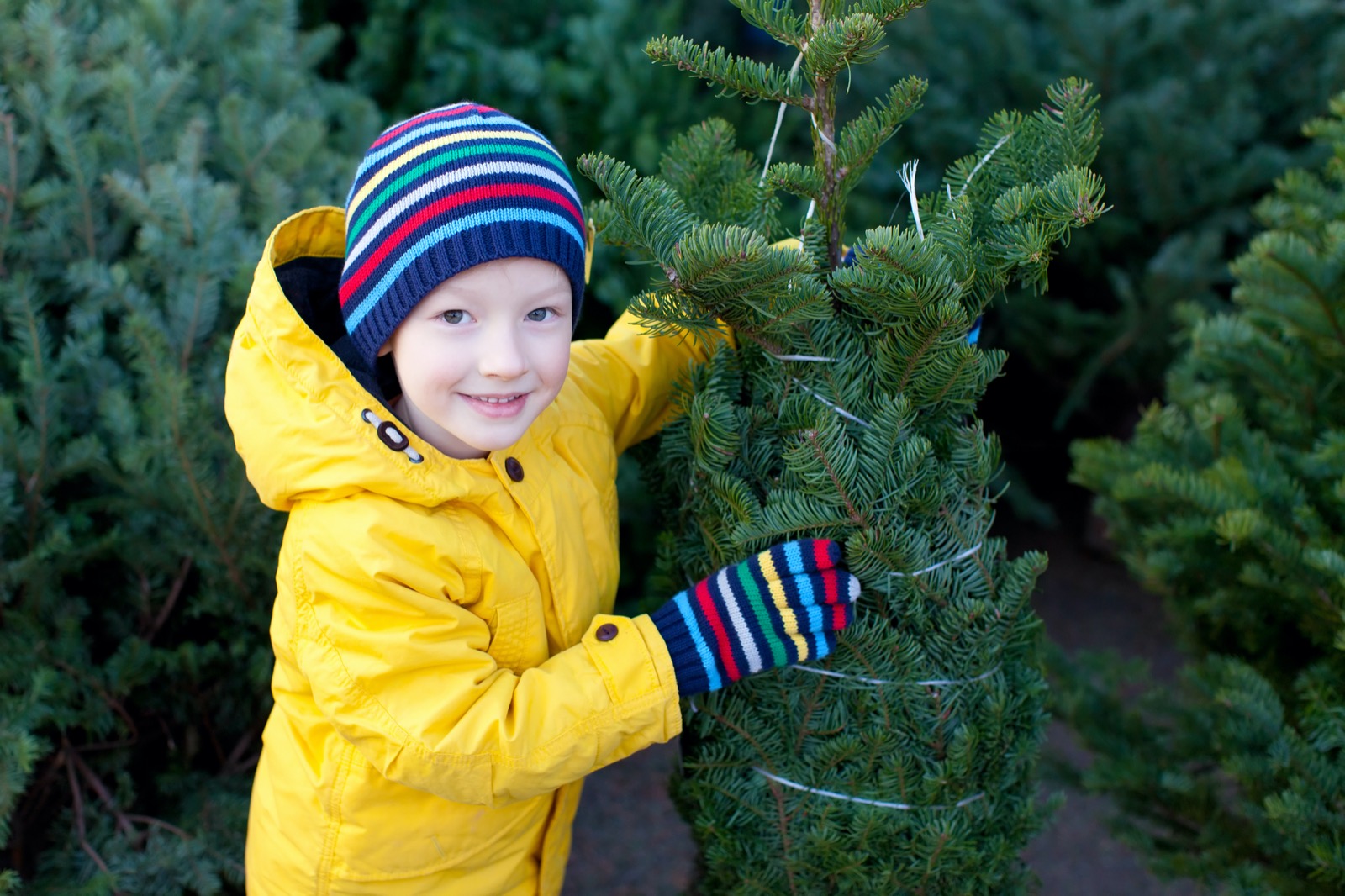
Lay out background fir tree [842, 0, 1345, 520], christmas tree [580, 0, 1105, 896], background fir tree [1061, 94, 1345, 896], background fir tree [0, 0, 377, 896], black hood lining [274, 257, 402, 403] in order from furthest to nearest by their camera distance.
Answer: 1. background fir tree [842, 0, 1345, 520]
2. background fir tree [0, 0, 377, 896]
3. background fir tree [1061, 94, 1345, 896]
4. black hood lining [274, 257, 402, 403]
5. christmas tree [580, 0, 1105, 896]

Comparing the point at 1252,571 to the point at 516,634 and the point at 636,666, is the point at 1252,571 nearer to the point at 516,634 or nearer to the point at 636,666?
the point at 636,666

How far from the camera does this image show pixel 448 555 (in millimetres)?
1545

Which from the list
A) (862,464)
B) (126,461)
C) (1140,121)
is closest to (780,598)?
(862,464)

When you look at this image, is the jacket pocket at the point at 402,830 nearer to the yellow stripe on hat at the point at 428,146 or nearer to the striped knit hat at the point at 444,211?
the striped knit hat at the point at 444,211

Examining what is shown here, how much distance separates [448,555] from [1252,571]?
150 cm

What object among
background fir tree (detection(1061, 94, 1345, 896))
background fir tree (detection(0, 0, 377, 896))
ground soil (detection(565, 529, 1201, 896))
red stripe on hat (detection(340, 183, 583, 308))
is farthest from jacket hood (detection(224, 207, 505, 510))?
background fir tree (detection(1061, 94, 1345, 896))

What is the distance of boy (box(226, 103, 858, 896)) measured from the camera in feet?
4.90

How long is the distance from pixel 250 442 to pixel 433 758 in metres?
0.51

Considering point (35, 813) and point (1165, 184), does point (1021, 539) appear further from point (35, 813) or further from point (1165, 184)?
point (35, 813)

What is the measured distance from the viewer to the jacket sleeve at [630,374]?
1862mm

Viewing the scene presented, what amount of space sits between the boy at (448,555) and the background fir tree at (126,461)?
64 centimetres

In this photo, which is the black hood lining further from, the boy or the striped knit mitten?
the striped knit mitten

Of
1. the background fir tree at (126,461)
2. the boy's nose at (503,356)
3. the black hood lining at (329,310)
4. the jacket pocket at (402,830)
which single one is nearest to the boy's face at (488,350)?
the boy's nose at (503,356)

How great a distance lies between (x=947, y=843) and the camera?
1610 mm
